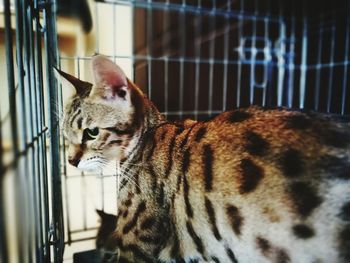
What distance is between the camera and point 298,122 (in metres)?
0.83

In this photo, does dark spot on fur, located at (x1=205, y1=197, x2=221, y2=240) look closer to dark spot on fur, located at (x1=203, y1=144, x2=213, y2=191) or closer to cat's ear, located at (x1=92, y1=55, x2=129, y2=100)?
dark spot on fur, located at (x1=203, y1=144, x2=213, y2=191)

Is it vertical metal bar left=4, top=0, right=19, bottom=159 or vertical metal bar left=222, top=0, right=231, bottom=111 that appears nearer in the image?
vertical metal bar left=4, top=0, right=19, bottom=159

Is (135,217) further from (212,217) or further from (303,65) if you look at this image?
(303,65)

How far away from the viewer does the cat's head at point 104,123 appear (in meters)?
0.99

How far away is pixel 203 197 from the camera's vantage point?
873 millimetres

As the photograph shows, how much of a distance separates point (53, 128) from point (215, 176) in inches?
21.2

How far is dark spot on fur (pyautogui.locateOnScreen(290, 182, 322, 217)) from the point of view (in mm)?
729

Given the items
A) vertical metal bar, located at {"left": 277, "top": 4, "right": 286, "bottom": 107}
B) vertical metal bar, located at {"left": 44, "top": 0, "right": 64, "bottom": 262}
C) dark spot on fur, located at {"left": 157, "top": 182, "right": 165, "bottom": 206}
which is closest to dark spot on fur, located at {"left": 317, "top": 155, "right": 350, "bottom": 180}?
dark spot on fur, located at {"left": 157, "top": 182, "right": 165, "bottom": 206}

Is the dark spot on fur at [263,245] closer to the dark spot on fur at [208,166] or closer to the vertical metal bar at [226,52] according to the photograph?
the dark spot on fur at [208,166]

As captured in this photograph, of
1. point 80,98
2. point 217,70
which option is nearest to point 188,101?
point 217,70

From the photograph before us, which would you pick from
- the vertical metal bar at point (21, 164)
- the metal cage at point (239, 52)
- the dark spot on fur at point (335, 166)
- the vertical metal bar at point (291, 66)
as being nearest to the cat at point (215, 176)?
the dark spot on fur at point (335, 166)

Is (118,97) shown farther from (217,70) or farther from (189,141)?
(217,70)

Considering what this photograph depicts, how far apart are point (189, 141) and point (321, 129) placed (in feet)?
1.19


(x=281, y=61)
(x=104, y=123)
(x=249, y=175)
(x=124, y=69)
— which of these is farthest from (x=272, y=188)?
(x=281, y=61)
